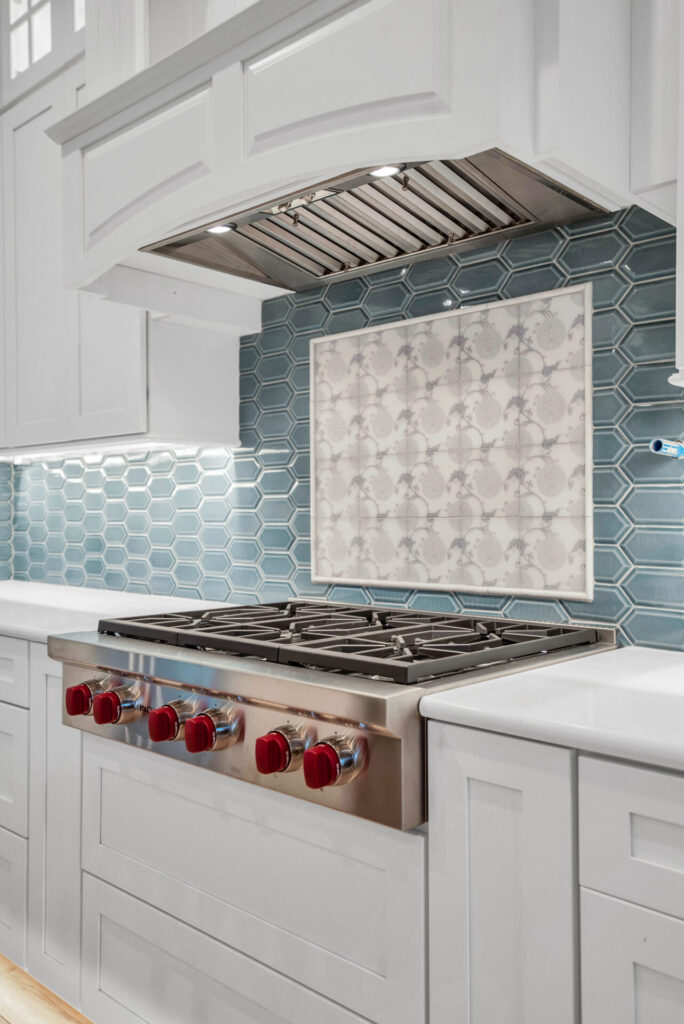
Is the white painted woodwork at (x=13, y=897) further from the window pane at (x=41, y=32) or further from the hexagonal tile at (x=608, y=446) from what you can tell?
the window pane at (x=41, y=32)

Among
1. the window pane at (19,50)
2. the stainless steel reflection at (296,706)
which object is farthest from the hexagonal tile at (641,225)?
the window pane at (19,50)

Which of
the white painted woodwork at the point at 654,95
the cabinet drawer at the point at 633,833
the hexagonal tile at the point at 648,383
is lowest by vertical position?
the cabinet drawer at the point at 633,833

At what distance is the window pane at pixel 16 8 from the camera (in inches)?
105

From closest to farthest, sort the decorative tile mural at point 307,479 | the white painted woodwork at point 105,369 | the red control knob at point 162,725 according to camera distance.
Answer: the red control knob at point 162,725, the decorative tile mural at point 307,479, the white painted woodwork at point 105,369

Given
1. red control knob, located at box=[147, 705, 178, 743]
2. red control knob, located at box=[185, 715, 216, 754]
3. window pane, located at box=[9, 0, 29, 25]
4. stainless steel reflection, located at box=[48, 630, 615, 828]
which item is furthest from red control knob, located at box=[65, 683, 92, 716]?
window pane, located at box=[9, 0, 29, 25]

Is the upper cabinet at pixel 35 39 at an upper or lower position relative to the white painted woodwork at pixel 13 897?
upper

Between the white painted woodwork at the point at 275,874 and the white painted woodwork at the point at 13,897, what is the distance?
359 millimetres

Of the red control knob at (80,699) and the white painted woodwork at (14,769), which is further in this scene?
the white painted woodwork at (14,769)

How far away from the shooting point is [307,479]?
7.24 feet

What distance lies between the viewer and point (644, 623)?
1597mm

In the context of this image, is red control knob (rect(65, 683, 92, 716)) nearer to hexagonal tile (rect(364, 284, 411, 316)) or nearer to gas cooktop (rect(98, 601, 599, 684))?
gas cooktop (rect(98, 601, 599, 684))

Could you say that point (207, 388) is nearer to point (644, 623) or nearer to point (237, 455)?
point (237, 455)

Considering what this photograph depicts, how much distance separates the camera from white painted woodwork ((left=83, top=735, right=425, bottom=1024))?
1217 mm

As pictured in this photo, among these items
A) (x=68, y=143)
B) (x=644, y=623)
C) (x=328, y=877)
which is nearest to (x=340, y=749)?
(x=328, y=877)
